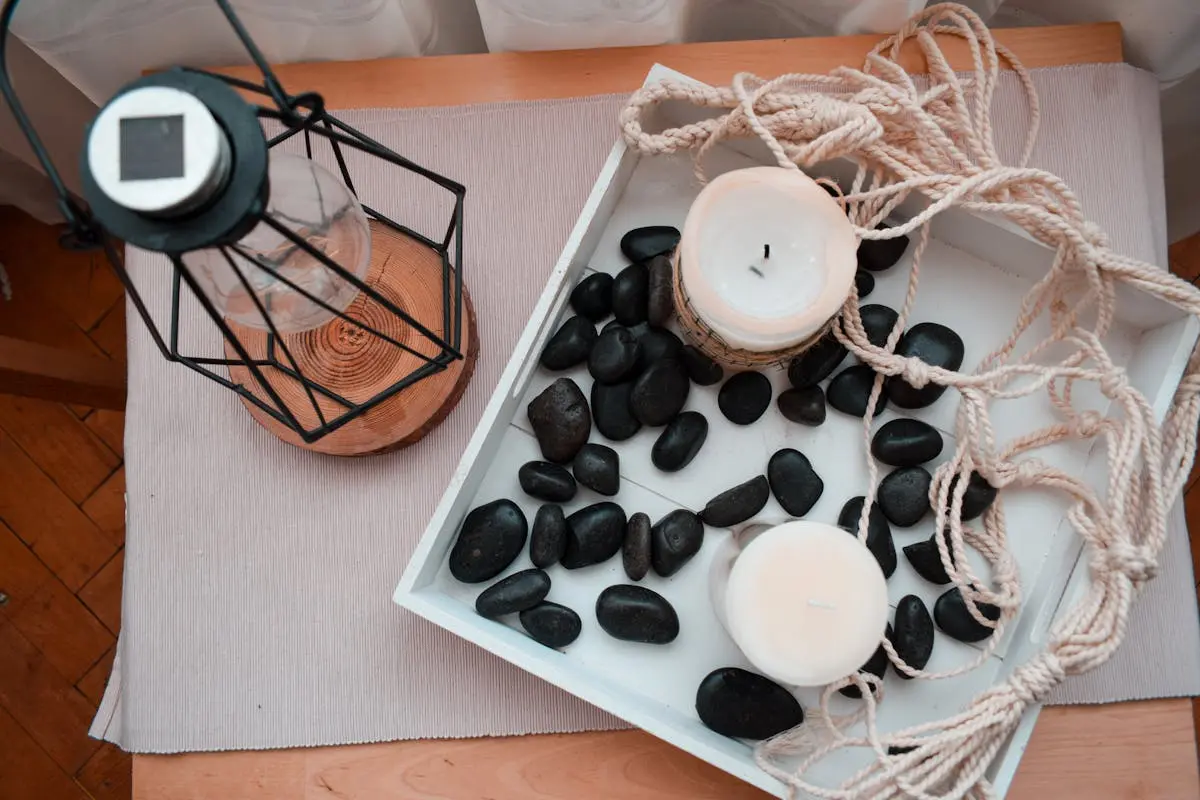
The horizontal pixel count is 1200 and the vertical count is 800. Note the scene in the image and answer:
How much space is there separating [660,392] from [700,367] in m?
0.03

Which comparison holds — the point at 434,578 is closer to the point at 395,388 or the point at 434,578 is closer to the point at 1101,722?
the point at 395,388

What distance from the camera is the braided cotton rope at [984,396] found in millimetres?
377

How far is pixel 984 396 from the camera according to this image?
424mm

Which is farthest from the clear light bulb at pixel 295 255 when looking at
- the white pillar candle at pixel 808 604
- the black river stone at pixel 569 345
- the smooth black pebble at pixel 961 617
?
the smooth black pebble at pixel 961 617

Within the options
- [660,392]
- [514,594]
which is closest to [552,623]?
[514,594]

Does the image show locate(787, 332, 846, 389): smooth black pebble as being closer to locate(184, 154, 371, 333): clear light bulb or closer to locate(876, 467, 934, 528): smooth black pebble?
locate(876, 467, 934, 528): smooth black pebble

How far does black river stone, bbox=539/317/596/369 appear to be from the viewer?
1.52ft

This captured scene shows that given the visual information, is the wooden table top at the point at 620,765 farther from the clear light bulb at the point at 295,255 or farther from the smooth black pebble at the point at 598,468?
the clear light bulb at the point at 295,255

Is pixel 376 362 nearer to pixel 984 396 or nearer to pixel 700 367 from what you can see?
pixel 700 367

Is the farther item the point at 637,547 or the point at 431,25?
the point at 431,25

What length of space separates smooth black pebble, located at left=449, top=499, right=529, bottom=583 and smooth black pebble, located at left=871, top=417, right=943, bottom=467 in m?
0.19

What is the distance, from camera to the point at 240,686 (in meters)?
0.48

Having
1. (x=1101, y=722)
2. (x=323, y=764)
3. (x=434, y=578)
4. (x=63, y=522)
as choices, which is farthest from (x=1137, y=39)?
(x=63, y=522)

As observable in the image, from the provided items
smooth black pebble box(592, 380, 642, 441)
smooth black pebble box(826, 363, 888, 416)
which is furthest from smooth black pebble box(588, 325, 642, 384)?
smooth black pebble box(826, 363, 888, 416)
